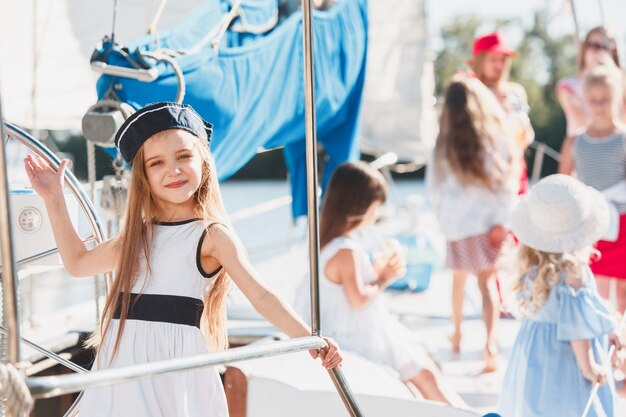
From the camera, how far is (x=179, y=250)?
168 cm

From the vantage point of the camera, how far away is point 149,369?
3.93 ft

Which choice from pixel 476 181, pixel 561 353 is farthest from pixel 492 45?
pixel 561 353

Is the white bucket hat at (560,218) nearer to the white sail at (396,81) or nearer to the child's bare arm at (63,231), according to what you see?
the child's bare arm at (63,231)

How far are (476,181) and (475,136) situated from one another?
186 mm

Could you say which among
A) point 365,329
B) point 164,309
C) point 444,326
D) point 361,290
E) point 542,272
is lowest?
point 444,326

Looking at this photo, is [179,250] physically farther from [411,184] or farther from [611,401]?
[411,184]

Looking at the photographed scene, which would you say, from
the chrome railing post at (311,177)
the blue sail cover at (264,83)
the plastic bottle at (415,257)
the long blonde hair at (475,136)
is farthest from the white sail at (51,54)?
the plastic bottle at (415,257)

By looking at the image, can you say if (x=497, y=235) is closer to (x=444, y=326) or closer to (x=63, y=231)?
(x=444, y=326)

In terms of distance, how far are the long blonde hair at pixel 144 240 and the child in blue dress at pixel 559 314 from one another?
1028 millimetres

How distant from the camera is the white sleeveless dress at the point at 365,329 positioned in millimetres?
2791

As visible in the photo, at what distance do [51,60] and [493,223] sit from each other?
1841mm

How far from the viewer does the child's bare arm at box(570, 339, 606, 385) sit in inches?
90.4

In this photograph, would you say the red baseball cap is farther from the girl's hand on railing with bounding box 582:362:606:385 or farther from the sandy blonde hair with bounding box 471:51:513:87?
A: the girl's hand on railing with bounding box 582:362:606:385

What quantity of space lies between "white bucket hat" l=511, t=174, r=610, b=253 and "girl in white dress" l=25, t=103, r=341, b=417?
3.49ft
